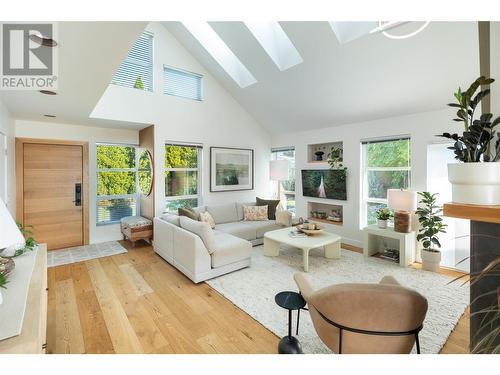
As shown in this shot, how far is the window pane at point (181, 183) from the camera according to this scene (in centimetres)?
505

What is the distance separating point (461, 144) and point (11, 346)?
8.01 ft

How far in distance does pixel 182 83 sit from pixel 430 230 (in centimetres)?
508

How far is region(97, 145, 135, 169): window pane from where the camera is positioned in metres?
4.84

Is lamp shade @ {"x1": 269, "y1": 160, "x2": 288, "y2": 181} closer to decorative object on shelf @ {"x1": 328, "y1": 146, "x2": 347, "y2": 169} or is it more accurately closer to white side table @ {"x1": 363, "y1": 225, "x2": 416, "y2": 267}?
decorative object on shelf @ {"x1": 328, "y1": 146, "x2": 347, "y2": 169}

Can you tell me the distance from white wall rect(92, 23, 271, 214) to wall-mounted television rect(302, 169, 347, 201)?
129 cm

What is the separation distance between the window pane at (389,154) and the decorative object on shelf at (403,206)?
0.74 meters

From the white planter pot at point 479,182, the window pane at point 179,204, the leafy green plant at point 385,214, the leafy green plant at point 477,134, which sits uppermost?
the leafy green plant at point 477,134

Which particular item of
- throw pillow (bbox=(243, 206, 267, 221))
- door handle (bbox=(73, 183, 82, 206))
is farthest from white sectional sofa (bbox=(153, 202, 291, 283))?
door handle (bbox=(73, 183, 82, 206))

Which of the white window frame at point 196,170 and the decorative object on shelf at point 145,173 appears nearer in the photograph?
the decorative object on shelf at point 145,173

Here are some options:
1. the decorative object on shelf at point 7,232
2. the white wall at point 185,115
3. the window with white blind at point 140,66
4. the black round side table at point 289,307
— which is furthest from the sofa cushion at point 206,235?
the window with white blind at point 140,66

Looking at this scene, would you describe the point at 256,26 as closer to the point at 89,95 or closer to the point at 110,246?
the point at 89,95

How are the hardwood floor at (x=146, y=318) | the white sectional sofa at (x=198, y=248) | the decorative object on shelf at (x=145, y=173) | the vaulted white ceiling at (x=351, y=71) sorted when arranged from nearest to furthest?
the hardwood floor at (x=146, y=318)
the vaulted white ceiling at (x=351, y=71)
the white sectional sofa at (x=198, y=248)
the decorative object on shelf at (x=145, y=173)

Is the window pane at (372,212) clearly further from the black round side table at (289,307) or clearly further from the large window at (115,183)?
the large window at (115,183)
